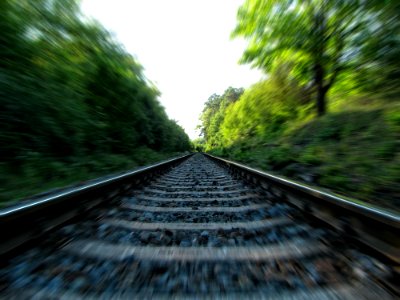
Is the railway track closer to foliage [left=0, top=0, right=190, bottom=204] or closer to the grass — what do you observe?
the grass

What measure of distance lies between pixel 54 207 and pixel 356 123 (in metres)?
7.26

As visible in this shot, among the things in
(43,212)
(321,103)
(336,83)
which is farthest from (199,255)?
(336,83)

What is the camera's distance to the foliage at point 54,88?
3.67m

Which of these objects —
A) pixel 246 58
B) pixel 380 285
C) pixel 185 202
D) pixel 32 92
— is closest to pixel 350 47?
pixel 246 58

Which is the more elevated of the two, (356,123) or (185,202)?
(356,123)

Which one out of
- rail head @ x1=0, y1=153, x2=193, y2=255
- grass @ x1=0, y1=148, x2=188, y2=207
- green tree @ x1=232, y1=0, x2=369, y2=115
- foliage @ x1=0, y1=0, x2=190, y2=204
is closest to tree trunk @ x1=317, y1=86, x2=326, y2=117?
green tree @ x1=232, y1=0, x2=369, y2=115

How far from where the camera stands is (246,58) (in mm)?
9922

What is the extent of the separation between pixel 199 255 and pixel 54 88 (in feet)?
15.5

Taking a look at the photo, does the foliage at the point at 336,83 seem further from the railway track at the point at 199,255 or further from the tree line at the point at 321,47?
the railway track at the point at 199,255

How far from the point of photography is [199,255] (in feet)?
4.98

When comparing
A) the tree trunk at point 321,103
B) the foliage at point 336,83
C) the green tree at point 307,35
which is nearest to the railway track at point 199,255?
the foliage at point 336,83

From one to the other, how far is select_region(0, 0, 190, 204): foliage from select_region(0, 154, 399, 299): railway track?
248 cm

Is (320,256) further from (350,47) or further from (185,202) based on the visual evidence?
(350,47)

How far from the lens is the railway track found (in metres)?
1.16
